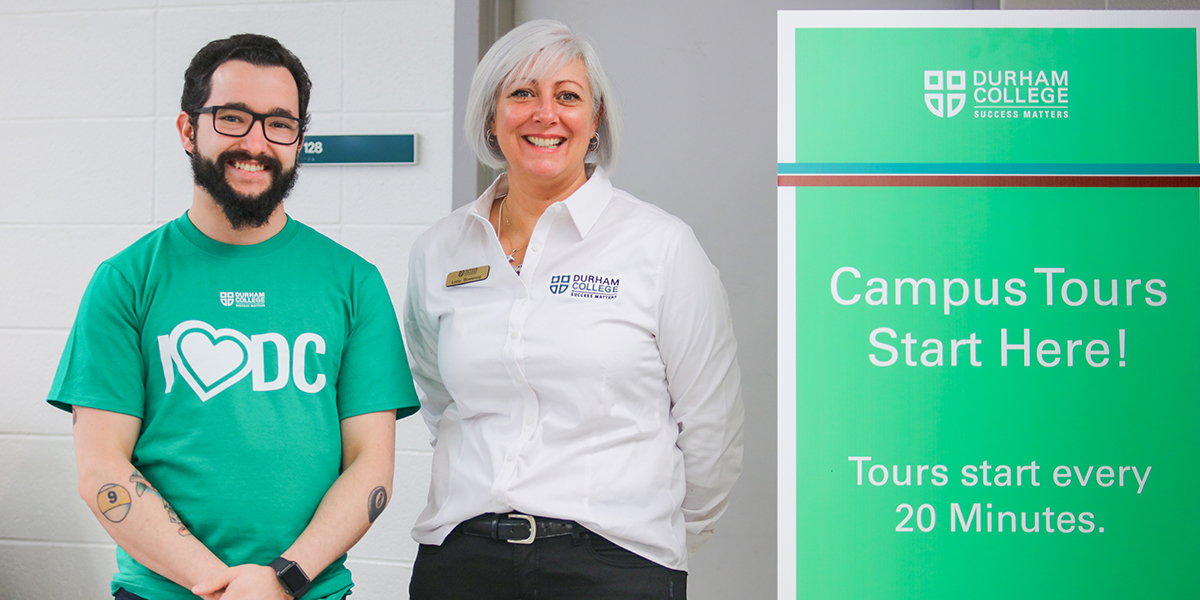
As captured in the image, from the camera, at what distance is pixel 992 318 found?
48.1 inches

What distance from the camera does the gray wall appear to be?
7.32 ft

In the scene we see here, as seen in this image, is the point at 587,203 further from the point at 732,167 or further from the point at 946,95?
the point at 732,167

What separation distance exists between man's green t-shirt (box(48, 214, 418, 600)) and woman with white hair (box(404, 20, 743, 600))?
0.68 feet

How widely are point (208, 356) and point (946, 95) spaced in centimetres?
112

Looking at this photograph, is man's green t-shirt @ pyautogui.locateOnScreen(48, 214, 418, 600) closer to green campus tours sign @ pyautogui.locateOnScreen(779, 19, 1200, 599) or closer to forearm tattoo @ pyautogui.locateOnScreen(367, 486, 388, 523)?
forearm tattoo @ pyautogui.locateOnScreen(367, 486, 388, 523)

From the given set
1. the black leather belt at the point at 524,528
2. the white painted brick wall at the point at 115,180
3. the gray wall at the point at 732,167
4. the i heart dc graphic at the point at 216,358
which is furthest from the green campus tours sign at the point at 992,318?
the white painted brick wall at the point at 115,180

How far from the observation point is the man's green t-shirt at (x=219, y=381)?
1175 millimetres

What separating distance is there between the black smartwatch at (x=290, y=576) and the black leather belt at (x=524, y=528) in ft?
0.90

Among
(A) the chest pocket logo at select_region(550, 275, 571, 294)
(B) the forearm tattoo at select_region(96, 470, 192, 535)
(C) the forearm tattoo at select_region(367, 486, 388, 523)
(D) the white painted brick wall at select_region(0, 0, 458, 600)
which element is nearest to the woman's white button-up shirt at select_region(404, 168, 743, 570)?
(A) the chest pocket logo at select_region(550, 275, 571, 294)

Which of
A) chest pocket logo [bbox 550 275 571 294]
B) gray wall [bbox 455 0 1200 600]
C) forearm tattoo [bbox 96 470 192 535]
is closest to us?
forearm tattoo [bbox 96 470 192 535]

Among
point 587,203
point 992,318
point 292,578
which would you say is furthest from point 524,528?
point 992,318

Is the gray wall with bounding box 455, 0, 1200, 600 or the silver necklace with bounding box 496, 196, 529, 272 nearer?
the silver necklace with bounding box 496, 196, 529, 272

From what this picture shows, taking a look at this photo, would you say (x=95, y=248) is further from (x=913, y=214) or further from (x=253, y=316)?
(x=913, y=214)

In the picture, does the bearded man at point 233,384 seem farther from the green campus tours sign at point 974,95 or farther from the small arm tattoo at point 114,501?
the green campus tours sign at point 974,95
